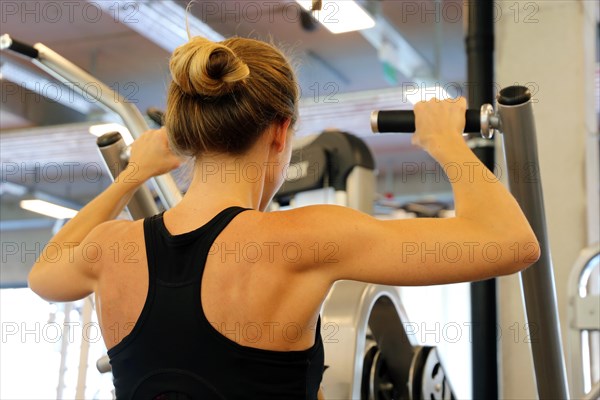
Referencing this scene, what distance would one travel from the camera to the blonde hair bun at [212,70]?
1.16 meters

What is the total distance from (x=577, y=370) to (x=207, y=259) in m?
1.52

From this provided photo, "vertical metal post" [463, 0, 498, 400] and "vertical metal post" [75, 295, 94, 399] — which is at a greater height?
"vertical metal post" [463, 0, 498, 400]

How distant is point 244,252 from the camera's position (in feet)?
3.71

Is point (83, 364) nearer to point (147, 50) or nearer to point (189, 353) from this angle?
point (189, 353)

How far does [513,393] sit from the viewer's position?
2805 millimetres

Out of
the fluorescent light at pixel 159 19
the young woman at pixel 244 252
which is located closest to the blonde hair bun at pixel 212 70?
the young woman at pixel 244 252

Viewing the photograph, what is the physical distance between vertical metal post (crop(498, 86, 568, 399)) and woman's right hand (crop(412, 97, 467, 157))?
17cm

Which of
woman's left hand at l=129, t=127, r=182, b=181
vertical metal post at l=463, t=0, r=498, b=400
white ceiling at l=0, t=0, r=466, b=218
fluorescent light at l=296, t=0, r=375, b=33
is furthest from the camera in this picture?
white ceiling at l=0, t=0, r=466, b=218

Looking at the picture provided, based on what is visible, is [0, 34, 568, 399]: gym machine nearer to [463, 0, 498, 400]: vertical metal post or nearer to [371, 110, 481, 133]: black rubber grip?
[371, 110, 481, 133]: black rubber grip

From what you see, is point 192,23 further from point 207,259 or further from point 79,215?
point 207,259

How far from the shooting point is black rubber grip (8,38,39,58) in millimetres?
1776

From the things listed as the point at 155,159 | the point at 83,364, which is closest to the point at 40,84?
the point at 83,364

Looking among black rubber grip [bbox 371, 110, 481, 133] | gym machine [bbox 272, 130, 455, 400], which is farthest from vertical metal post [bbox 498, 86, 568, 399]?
gym machine [bbox 272, 130, 455, 400]

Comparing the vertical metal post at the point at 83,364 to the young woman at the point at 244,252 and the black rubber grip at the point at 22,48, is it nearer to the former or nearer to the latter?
the black rubber grip at the point at 22,48
